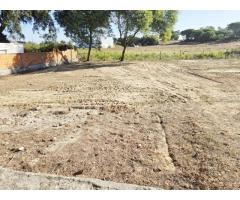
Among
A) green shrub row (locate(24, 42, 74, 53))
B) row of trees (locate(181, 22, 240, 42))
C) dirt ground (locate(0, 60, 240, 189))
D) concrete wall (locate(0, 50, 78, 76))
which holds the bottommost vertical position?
dirt ground (locate(0, 60, 240, 189))

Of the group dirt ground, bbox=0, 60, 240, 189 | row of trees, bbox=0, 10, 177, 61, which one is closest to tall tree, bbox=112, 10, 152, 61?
row of trees, bbox=0, 10, 177, 61

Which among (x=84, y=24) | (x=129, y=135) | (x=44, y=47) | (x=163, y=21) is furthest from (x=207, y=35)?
(x=129, y=135)

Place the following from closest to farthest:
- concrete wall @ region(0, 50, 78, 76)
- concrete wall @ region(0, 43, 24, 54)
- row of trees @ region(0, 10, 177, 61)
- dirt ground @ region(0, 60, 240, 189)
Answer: dirt ground @ region(0, 60, 240, 189) → concrete wall @ region(0, 50, 78, 76) → concrete wall @ region(0, 43, 24, 54) → row of trees @ region(0, 10, 177, 61)

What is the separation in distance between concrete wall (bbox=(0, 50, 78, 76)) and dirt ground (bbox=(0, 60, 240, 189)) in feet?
25.4

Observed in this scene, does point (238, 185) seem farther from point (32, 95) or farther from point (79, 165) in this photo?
point (32, 95)

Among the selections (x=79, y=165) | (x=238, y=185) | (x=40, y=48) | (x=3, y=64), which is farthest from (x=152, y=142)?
(x=40, y=48)

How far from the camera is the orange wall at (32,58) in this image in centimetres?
2105

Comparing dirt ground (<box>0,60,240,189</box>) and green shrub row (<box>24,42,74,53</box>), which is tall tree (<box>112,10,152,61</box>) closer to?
green shrub row (<box>24,42,74,53</box>)

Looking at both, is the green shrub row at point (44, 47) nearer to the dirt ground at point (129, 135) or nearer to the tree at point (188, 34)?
the dirt ground at point (129, 135)

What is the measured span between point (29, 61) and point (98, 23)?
1007cm

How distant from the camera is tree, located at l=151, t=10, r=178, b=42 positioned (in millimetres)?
33553

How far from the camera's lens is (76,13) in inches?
1282

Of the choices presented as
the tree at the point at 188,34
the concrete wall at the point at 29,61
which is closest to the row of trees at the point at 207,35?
the tree at the point at 188,34

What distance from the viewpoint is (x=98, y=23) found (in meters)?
32.7
